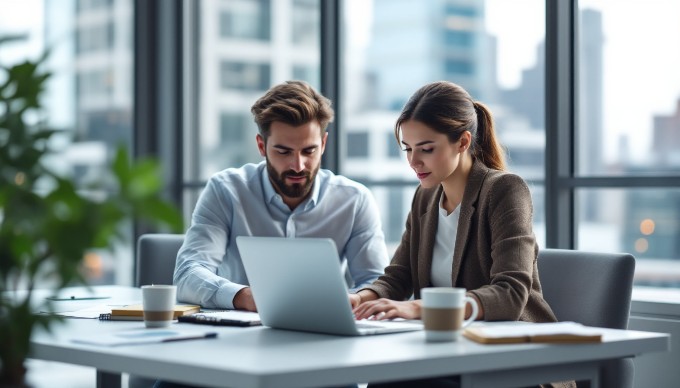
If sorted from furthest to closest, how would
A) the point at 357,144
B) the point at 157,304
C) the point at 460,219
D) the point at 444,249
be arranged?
the point at 357,144
the point at 444,249
the point at 460,219
the point at 157,304

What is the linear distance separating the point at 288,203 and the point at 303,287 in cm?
110

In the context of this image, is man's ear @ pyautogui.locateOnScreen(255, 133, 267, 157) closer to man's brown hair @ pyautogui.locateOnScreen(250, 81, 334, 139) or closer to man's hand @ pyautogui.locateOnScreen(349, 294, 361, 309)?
man's brown hair @ pyautogui.locateOnScreen(250, 81, 334, 139)

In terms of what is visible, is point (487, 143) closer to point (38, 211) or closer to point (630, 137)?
point (630, 137)

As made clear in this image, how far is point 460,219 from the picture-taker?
7.92 feet

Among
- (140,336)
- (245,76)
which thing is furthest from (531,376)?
(245,76)

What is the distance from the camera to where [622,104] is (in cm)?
336

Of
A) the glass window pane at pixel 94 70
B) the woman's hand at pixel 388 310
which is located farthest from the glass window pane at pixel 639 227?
the glass window pane at pixel 94 70

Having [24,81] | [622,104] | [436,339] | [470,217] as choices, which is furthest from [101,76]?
[24,81]

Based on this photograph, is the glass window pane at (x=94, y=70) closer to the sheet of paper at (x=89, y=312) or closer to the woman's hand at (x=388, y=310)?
the sheet of paper at (x=89, y=312)

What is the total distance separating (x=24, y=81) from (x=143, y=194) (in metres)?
0.21

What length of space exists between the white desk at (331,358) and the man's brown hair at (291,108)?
3.25 feet

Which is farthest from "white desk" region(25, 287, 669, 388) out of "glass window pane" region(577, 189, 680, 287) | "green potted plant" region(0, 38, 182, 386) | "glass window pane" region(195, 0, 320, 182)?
"glass window pane" region(195, 0, 320, 182)

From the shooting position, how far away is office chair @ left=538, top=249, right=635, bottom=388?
2.30 m

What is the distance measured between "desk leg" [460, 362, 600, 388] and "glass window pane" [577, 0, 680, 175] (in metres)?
1.55
